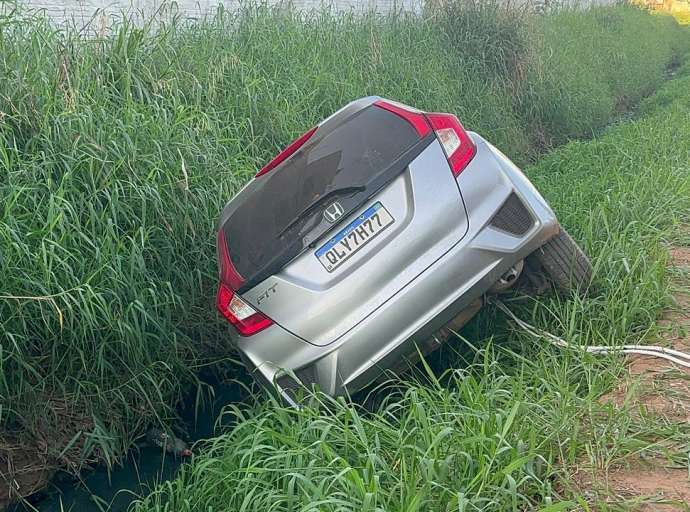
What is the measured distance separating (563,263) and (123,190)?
252cm

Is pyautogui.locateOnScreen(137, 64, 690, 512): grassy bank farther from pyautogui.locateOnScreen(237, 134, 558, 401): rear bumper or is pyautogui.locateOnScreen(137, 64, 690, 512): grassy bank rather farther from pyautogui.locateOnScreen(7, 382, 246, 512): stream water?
pyautogui.locateOnScreen(7, 382, 246, 512): stream water

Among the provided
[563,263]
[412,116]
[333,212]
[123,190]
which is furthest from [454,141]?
[123,190]

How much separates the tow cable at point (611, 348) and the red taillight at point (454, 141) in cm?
82

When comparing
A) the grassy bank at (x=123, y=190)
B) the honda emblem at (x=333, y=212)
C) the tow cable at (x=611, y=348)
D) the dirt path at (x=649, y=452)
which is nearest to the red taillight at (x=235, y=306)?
the honda emblem at (x=333, y=212)

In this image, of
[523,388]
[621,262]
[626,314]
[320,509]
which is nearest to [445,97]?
[621,262]

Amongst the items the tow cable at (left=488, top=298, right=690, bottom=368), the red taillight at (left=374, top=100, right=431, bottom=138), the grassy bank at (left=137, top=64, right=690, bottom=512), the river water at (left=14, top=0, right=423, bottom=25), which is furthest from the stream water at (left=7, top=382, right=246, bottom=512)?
the river water at (left=14, top=0, right=423, bottom=25)

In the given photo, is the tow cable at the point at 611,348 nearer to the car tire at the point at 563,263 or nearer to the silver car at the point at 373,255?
the car tire at the point at 563,263

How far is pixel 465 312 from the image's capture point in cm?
319

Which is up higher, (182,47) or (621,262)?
(182,47)

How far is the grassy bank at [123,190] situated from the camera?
11.4ft

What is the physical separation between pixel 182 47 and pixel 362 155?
3289 millimetres

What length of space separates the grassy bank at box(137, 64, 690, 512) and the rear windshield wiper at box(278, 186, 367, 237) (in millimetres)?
786

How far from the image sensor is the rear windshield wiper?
3049 millimetres

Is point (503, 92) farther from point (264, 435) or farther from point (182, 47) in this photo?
point (264, 435)
